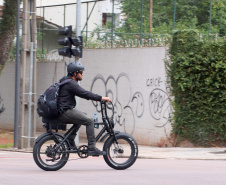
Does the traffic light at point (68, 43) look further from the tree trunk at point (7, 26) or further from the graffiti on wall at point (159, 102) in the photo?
the tree trunk at point (7, 26)

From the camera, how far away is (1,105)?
1087 inches

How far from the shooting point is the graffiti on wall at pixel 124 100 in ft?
66.4

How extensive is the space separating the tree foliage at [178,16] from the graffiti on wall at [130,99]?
178 centimetres

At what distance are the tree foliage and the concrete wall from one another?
112 cm

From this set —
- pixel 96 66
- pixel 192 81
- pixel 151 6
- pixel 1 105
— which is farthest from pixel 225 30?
pixel 1 105

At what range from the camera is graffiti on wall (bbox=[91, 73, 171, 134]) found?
19031 millimetres

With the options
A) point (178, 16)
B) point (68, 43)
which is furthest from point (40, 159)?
point (178, 16)

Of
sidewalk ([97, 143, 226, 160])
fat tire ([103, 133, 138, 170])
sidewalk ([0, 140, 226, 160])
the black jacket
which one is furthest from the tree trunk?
fat tire ([103, 133, 138, 170])

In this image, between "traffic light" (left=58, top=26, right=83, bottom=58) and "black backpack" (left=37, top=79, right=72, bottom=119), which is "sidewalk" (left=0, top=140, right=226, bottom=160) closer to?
"traffic light" (left=58, top=26, right=83, bottom=58)

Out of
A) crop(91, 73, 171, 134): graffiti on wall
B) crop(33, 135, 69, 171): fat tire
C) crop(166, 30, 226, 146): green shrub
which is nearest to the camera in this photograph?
crop(33, 135, 69, 171): fat tire

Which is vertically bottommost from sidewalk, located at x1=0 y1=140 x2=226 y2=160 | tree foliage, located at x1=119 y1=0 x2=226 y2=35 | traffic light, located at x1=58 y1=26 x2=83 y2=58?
sidewalk, located at x1=0 y1=140 x2=226 y2=160

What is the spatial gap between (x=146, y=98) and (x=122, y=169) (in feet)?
Result: 30.2

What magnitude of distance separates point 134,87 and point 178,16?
3.78 metres

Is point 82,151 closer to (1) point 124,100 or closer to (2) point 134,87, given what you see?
(2) point 134,87
